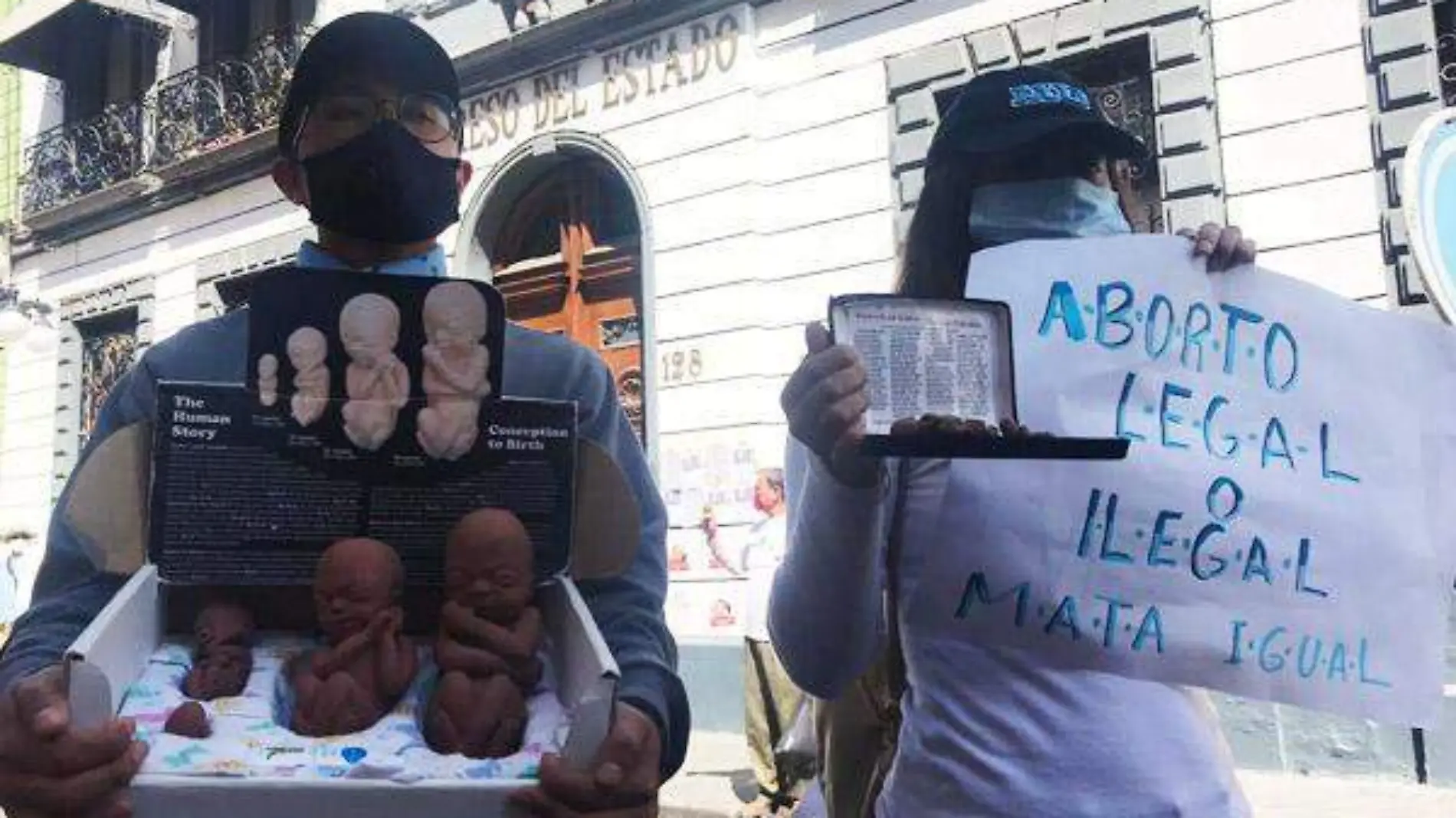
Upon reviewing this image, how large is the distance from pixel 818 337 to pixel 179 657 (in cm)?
74

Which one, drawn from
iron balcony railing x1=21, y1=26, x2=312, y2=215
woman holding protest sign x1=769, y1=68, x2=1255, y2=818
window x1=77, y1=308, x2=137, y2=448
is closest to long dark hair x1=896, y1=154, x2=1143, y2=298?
woman holding protest sign x1=769, y1=68, x2=1255, y2=818

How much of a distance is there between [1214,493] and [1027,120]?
1.80 feet

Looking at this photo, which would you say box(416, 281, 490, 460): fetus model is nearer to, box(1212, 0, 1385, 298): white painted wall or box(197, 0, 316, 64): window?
box(1212, 0, 1385, 298): white painted wall

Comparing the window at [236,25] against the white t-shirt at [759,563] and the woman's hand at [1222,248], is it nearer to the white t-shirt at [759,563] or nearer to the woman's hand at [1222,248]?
the white t-shirt at [759,563]

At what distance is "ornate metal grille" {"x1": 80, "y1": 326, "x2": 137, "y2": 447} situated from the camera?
14.3 m

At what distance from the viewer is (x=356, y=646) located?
50.0 inches

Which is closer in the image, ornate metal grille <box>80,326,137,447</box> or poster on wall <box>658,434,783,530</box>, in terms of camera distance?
poster on wall <box>658,434,783,530</box>

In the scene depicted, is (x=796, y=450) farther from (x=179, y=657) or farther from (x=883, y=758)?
(x=179, y=657)

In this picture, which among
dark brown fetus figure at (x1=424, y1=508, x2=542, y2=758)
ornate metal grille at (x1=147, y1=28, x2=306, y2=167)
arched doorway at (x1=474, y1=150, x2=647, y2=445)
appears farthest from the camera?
ornate metal grille at (x1=147, y1=28, x2=306, y2=167)

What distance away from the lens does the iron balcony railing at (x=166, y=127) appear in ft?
42.6

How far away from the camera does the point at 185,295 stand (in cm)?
1345

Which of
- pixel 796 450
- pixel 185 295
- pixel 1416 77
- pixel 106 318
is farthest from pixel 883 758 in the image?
pixel 106 318

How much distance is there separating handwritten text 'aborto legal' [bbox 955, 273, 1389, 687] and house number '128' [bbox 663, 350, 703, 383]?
303 inches

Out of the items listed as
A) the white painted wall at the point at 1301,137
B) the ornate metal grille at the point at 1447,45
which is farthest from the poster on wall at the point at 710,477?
the ornate metal grille at the point at 1447,45
